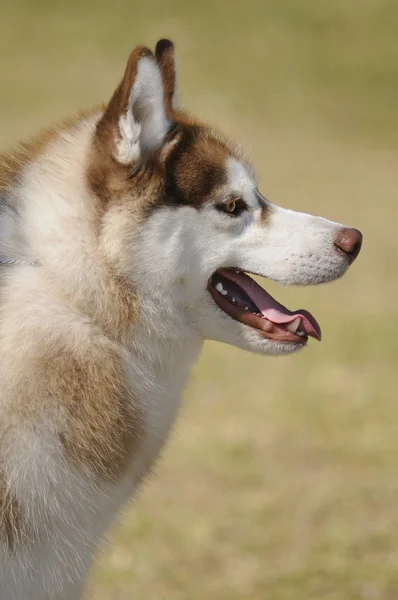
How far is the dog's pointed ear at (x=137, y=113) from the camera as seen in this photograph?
11.2ft

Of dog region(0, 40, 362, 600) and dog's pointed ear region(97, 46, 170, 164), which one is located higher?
dog's pointed ear region(97, 46, 170, 164)

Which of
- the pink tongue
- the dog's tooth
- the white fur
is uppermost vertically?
the white fur

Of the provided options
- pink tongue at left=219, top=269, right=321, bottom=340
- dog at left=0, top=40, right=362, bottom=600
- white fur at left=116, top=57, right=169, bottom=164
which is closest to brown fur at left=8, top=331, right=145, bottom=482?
dog at left=0, top=40, right=362, bottom=600

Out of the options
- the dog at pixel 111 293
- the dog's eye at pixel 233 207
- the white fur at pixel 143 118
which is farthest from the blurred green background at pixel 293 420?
the white fur at pixel 143 118

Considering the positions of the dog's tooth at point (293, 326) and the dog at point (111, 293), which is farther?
the dog's tooth at point (293, 326)

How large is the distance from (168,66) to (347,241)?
94 cm

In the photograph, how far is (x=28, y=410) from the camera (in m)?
3.37

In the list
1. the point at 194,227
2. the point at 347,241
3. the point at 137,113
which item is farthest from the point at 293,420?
the point at 137,113

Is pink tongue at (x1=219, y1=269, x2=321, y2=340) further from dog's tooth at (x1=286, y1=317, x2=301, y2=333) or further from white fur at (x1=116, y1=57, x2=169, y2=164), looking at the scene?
white fur at (x1=116, y1=57, x2=169, y2=164)

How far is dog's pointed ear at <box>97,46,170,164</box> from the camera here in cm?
342

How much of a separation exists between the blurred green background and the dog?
38cm

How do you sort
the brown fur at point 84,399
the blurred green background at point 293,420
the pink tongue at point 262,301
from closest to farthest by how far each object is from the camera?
the brown fur at point 84,399, the pink tongue at point 262,301, the blurred green background at point 293,420

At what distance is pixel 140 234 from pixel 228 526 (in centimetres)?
306

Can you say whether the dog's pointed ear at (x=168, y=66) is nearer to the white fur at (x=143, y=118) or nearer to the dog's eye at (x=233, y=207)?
the white fur at (x=143, y=118)
